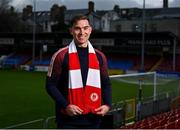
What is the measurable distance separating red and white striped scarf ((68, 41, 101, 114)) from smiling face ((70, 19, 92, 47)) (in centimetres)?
10

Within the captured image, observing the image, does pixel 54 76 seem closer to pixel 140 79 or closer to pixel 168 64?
pixel 140 79

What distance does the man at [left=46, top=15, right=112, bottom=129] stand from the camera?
13.8 feet

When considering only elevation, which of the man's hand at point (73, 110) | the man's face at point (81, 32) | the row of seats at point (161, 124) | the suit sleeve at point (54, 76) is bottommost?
the row of seats at point (161, 124)

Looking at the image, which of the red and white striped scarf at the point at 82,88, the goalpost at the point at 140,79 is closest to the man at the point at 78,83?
the red and white striped scarf at the point at 82,88

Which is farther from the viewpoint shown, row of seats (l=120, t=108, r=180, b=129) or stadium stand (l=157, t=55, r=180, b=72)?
stadium stand (l=157, t=55, r=180, b=72)

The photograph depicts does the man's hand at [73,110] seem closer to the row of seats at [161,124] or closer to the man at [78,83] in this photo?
the man at [78,83]

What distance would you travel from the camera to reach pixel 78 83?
422 centimetres

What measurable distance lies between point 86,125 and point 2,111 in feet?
54.6

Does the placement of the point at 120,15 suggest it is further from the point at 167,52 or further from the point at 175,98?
the point at 175,98

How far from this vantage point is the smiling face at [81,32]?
14.1 feet

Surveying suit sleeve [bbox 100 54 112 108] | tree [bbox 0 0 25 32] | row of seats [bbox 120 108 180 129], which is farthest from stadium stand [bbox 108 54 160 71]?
suit sleeve [bbox 100 54 112 108]

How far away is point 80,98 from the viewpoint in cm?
421

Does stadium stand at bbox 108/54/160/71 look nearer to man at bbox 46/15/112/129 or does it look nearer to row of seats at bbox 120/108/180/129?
row of seats at bbox 120/108/180/129

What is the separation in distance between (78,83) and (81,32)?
17.6 inches
